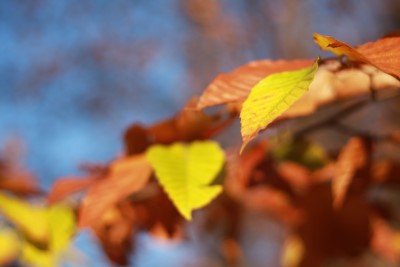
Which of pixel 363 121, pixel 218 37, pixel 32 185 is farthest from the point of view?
pixel 218 37

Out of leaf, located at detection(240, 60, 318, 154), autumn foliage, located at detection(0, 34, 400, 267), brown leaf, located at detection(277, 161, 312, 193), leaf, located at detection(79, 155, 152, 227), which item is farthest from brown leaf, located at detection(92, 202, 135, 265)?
leaf, located at detection(240, 60, 318, 154)

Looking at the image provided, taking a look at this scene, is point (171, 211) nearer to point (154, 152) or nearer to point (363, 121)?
point (154, 152)

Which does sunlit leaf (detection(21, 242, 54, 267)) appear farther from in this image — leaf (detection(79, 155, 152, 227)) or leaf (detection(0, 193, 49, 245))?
leaf (detection(79, 155, 152, 227))

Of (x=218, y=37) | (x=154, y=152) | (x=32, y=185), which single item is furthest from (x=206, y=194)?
(x=218, y=37)

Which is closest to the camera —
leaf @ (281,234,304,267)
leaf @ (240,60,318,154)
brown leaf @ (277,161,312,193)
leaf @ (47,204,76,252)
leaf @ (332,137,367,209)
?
leaf @ (240,60,318,154)

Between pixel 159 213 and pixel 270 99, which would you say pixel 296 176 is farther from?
pixel 270 99

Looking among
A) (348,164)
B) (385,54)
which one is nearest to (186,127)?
(348,164)

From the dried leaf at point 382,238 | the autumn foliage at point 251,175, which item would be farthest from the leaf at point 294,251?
the dried leaf at point 382,238
